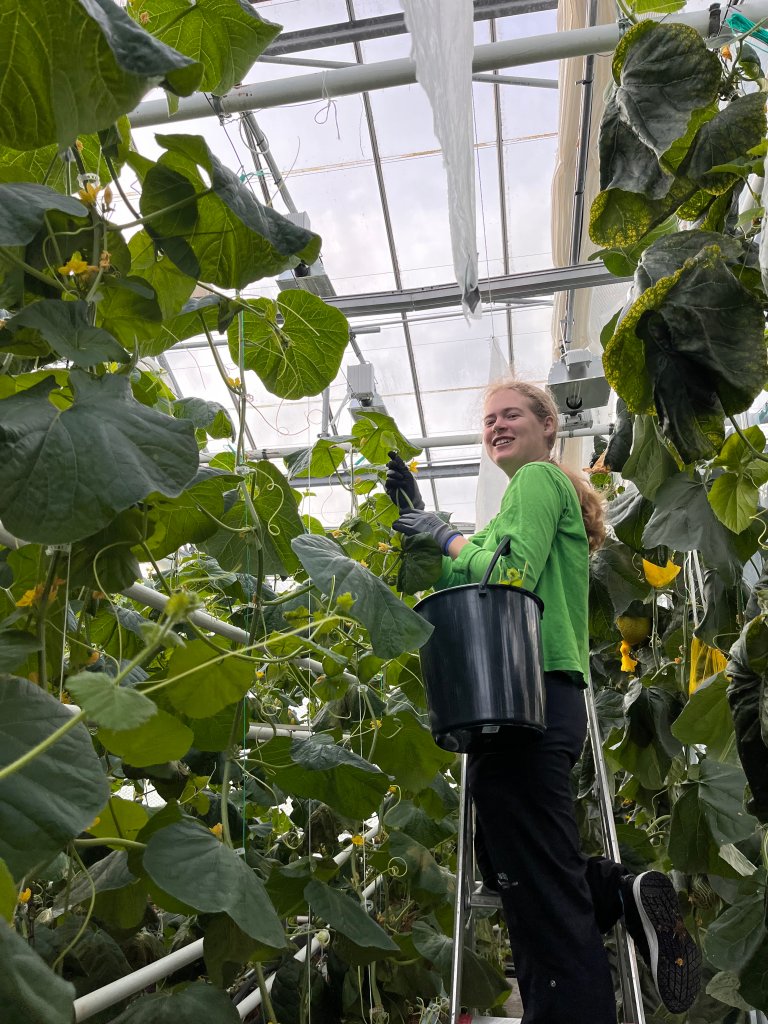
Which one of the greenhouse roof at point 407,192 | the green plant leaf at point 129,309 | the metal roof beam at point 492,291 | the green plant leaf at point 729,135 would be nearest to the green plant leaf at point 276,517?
the green plant leaf at point 129,309

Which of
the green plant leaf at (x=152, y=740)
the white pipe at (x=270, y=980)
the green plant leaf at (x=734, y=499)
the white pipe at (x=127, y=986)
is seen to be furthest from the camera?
the white pipe at (x=270, y=980)

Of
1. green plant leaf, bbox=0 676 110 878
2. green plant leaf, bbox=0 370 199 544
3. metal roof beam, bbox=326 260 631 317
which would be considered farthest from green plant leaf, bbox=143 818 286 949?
metal roof beam, bbox=326 260 631 317

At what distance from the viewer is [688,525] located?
1429 mm

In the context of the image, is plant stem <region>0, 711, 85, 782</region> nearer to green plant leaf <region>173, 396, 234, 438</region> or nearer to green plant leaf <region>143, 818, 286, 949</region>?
green plant leaf <region>143, 818, 286, 949</region>

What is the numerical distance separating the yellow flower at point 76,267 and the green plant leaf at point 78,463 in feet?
0.46

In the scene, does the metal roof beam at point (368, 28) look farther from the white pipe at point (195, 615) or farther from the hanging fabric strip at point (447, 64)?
the white pipe at point (195, 615)

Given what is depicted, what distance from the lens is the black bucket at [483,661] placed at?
1.29m

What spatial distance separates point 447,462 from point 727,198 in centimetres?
761

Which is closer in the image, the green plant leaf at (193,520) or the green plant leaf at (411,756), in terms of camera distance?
the green plant leaf at (193,520)

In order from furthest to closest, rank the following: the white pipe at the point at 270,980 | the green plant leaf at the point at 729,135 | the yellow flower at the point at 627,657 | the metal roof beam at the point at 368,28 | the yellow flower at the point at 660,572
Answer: the metal roof beam at the point at 368,28 < the yellow flower at the point at 627,657 < the yellow flower at the point at 660,572 < the white pipe at the point at 270,980 < the green plant leaf at the point at 729,135

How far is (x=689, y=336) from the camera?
104 cm

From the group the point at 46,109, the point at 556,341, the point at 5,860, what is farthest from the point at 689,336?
the point at 556,341

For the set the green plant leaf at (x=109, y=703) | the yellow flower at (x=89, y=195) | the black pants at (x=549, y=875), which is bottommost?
the black pants at (x=549, y=875)

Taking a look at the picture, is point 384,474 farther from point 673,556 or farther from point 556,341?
point 556,341
